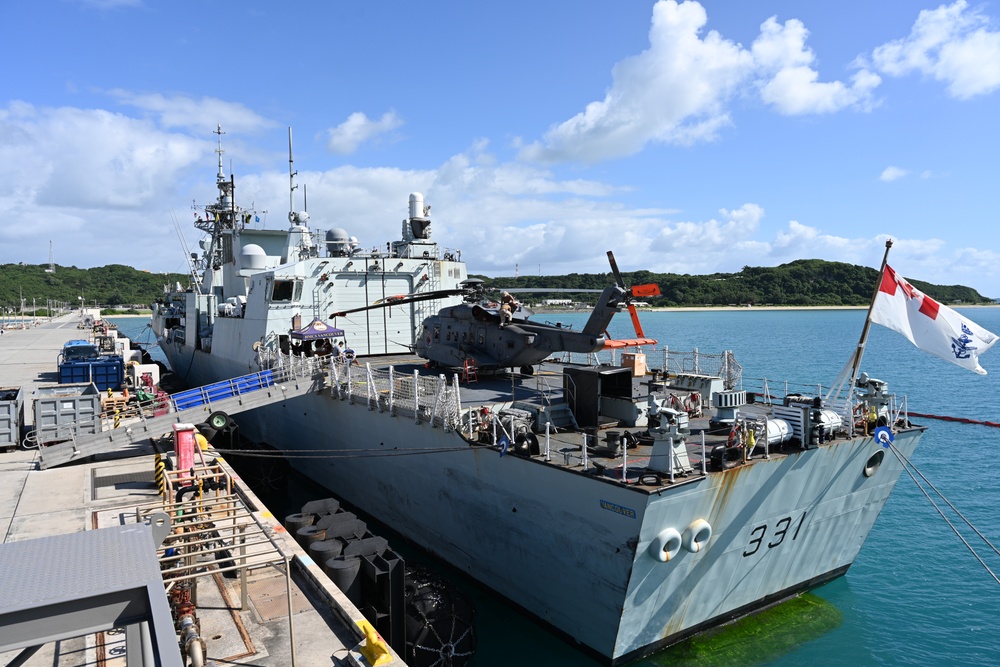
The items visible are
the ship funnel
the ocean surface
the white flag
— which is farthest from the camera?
the ship funnel

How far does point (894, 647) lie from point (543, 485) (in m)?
7.93

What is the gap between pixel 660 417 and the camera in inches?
393

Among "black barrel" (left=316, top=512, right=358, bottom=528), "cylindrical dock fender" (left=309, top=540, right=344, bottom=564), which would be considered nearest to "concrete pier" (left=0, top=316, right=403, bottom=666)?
"cylindrical dock fender" (left=309, top=540, right=344, bottom=564)

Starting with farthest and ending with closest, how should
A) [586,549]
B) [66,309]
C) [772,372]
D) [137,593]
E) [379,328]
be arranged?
[66,309], [772,372], [379,328], [586,549], [137,593]

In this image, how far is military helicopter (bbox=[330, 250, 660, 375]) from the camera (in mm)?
14625

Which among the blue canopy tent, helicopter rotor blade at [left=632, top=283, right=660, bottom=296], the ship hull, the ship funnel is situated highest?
the ship funnel

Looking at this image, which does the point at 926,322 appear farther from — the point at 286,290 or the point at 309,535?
the point at 286,290

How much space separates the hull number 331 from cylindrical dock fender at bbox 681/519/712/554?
151 cm

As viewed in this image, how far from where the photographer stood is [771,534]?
38.2 feet

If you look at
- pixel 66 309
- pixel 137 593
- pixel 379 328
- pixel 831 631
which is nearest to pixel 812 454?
pixel 831 631

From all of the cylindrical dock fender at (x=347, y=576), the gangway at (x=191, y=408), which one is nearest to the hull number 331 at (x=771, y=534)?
the cylindrical dock fender at (x=347, y=576)

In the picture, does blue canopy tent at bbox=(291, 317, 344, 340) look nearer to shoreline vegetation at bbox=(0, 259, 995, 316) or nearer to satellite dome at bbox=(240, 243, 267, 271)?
satellite dome at bbox=(240, 243, 267, 271)

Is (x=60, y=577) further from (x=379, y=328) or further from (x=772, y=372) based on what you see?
(x=772, y=372)

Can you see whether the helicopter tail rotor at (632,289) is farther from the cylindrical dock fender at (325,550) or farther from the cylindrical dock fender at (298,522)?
the cylindrical dock fender at (298,522)
